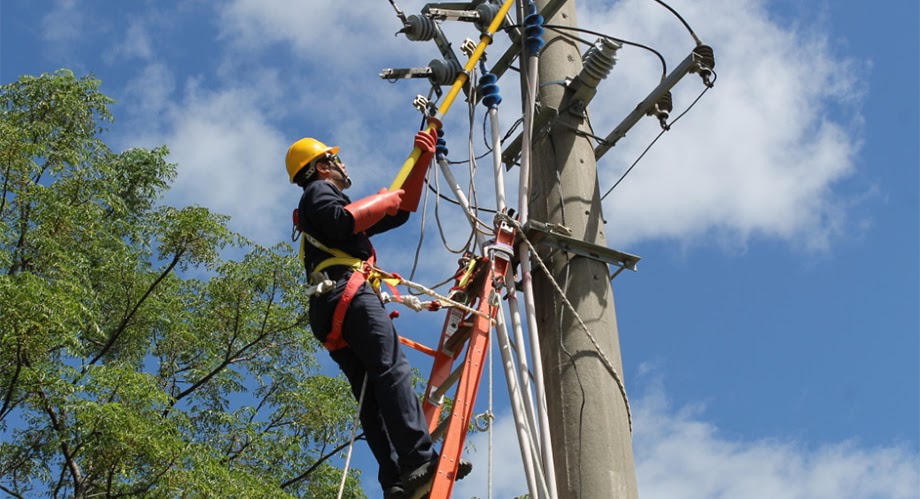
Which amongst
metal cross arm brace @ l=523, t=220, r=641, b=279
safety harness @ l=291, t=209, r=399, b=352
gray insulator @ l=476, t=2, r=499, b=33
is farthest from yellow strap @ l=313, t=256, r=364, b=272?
gray insulator @ l=476, t=2, r=499, b=33

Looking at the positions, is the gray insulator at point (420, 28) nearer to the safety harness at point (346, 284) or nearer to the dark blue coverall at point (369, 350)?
the dark blue coverall at point (369, 350)

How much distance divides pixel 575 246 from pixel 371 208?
0.75m

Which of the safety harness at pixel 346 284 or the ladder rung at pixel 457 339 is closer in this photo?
the safety harness at pixel 346 284

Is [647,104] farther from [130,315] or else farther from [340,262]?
[130,315]

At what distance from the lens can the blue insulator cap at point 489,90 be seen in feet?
16.0

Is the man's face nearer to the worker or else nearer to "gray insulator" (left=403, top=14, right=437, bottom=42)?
the worker

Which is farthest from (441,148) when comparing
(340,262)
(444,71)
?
(340,262)

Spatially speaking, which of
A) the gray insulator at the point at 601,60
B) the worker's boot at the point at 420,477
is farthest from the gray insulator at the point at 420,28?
the worker's boot at the point at 420,477

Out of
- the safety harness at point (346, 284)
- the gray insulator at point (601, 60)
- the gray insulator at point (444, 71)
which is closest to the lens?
the safety harness at point (346, 284)

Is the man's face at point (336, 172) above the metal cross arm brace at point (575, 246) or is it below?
above

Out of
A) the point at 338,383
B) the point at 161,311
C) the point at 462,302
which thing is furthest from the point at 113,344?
the point at 462,302

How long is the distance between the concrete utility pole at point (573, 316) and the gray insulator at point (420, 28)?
720 mm

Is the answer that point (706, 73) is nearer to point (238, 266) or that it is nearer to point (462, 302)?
point (462, 302)

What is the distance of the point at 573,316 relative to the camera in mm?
3938
